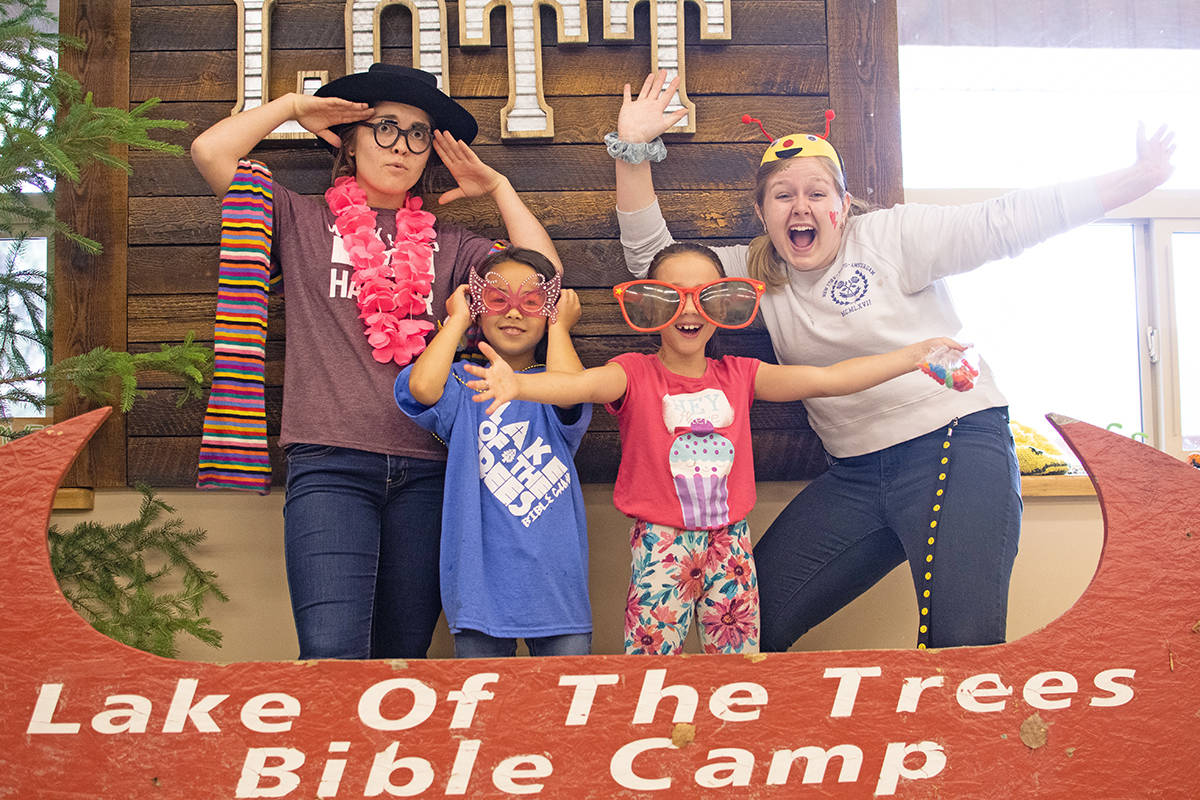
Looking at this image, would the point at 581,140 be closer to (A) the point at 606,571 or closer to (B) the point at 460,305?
(B) the point at 460,305

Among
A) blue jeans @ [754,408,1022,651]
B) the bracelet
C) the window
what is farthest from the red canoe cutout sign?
the window

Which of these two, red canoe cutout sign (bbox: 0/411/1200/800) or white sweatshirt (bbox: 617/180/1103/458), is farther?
white sweatshirt (bbox: 617/180/1103/458)

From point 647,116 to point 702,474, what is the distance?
1.06 m

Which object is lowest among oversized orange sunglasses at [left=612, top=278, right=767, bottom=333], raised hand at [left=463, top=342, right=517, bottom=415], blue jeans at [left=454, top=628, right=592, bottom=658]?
blue jeans at [left=454, top=628, right=592, bottom=658]

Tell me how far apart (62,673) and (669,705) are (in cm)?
104

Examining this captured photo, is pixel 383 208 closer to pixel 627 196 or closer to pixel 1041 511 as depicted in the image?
pixel 627 196

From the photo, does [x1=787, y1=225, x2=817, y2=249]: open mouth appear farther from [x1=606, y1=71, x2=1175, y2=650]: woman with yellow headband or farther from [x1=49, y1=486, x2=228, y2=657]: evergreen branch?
[x1=49, y1=486, x2=228, y2=657]: evergreen branch

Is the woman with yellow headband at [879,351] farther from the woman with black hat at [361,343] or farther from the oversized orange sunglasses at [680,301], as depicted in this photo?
the woman with black hat at [361,343]

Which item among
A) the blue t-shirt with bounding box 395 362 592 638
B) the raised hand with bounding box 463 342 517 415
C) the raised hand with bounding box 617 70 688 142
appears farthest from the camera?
the raised hand with bounding box 617 70 688 142

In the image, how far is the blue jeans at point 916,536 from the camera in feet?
6.89

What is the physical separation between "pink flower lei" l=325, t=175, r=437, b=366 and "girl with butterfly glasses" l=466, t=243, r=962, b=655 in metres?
0.31

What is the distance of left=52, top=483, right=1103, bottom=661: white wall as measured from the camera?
8.93 ft

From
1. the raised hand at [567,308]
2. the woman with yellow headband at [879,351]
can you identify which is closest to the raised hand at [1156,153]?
the woman with yellow headband at [879,351]

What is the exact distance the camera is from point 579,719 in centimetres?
154
